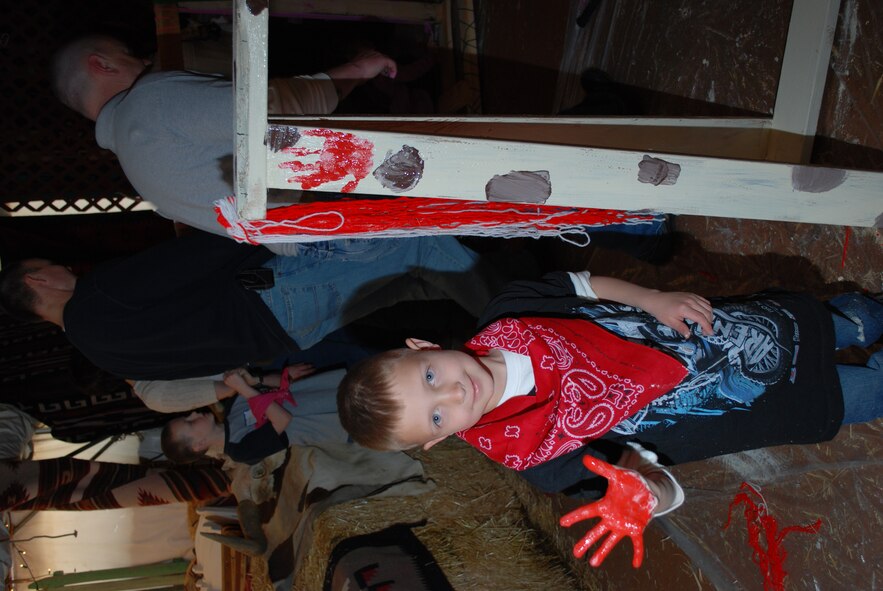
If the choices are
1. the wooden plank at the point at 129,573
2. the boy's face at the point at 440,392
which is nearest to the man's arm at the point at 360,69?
the boy's face at the point at 440,392

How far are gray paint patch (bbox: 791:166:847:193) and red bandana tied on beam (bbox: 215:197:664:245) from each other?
1.50ft

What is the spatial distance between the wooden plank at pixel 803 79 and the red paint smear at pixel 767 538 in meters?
1.19

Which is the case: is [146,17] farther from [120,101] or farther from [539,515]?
[539,515]

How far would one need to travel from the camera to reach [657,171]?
1398mm

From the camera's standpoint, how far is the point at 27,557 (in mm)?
5738

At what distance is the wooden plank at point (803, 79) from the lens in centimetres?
204

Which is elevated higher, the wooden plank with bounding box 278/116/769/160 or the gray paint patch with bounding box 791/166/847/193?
the wooden plank with bounding box 278/116/769/160

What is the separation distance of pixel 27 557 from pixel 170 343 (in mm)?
4774

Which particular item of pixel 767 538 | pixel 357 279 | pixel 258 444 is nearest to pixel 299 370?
pixel 258 444

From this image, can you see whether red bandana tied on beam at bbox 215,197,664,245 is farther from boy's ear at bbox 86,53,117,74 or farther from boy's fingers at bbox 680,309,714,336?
boy's ear at bbox 86,53,117,74

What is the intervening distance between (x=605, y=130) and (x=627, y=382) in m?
0.70

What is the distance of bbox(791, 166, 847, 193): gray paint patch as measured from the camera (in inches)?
59.6

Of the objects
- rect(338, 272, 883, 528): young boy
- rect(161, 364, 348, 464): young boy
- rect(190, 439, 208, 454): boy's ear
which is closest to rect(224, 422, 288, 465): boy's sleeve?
rect(161, 364, 348, 464): young boy

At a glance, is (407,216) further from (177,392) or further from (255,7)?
(177,392)
